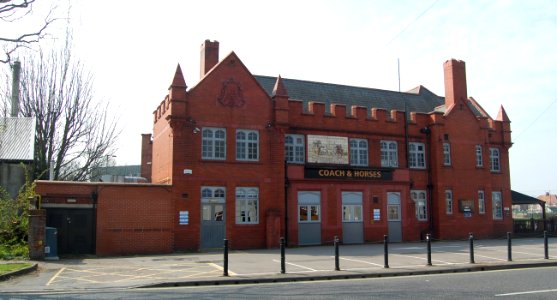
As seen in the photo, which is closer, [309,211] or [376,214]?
[309,211]

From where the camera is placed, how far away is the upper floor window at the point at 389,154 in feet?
95.4

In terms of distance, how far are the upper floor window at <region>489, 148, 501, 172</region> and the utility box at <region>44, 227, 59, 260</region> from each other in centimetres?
2646

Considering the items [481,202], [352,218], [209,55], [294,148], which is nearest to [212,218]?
[294,148]

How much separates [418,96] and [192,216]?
1930 centimetres

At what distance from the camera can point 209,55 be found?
92.9 feet

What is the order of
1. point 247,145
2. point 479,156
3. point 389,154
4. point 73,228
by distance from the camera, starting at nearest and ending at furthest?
point 73,228, point 247,145, point 389,154, point 479,156

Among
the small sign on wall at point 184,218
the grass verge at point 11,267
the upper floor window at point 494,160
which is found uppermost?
the upper floor window at point 494,160

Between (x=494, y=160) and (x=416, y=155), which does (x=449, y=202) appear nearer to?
(x=416, y=155)

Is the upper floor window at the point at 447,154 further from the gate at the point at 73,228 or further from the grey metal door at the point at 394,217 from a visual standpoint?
the gate at the point at 73,228

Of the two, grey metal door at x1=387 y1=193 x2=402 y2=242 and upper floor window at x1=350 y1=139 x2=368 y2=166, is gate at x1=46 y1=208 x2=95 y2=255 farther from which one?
grey metal door at x1=387 y1=193 x2=402 y2=242

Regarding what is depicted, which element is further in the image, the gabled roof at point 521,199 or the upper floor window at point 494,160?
the gabled roof at point 521,199

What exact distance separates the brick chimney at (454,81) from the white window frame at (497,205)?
662 centimetres

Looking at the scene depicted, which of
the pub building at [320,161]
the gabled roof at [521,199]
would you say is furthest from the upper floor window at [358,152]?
the gabled roof at [521,199]

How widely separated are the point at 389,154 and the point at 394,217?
3.68 m
